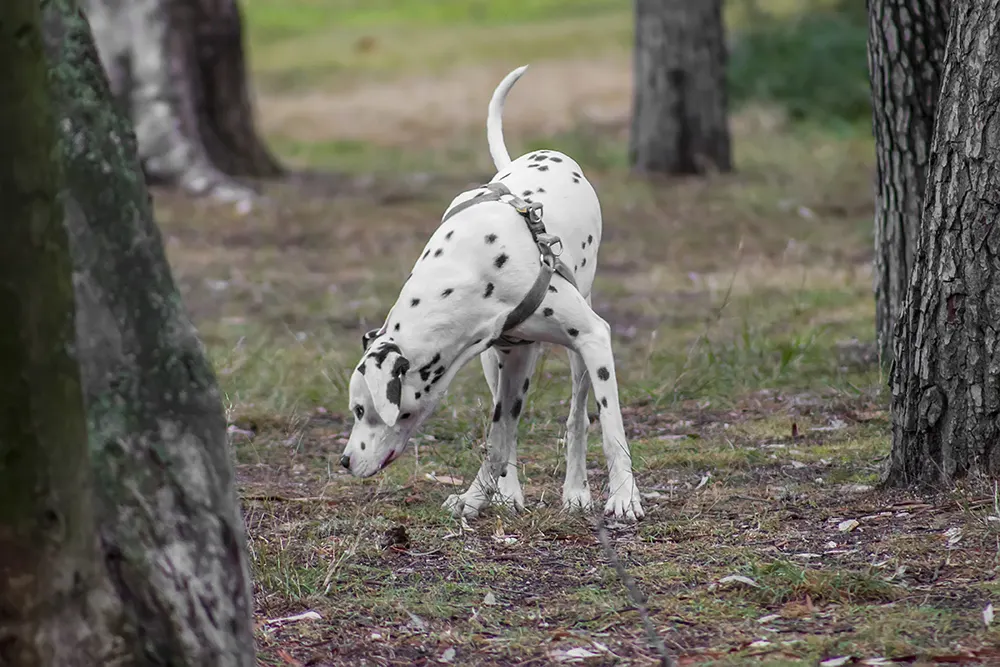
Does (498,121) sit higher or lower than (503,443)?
→ higher

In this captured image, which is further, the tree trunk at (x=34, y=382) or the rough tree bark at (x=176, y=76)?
the rough tree bark at (x=176, y=76)

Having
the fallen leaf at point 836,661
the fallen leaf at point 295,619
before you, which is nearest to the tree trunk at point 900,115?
the fallen leaf at point 836,661

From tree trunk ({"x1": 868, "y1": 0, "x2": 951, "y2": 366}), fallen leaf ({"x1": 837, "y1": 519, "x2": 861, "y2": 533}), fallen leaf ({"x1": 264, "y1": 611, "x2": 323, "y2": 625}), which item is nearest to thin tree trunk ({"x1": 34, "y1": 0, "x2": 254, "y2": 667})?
fallen leaf ({"x1": 264, "y1": 611, "x2": 323, "y2": 625})

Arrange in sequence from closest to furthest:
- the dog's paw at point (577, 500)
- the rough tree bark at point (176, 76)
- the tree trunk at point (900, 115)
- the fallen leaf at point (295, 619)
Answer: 1. the fallen leaf at point (295, 619)
2. the dog's paw at point (577, 500)
3. the tree trunk at point (900, 115)
4. the rough tree bark at point (176, 76)

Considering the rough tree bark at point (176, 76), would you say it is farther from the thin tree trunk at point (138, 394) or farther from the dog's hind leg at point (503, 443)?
the thin tree trunk at point (138, 394)

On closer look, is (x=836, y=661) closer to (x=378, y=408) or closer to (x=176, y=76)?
(x=378, y=408)

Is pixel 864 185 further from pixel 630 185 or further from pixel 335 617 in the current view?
pixel 335 617

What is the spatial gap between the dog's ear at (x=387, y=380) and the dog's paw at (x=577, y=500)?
2.59 feet

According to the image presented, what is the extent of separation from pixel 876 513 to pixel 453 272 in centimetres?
157

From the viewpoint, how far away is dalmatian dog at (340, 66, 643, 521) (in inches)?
190

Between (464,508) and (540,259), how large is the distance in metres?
0.91

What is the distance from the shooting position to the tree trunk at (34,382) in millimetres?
2820

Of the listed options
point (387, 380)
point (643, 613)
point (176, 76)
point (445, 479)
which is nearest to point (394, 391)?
point (387, 380)

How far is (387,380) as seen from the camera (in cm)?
473
